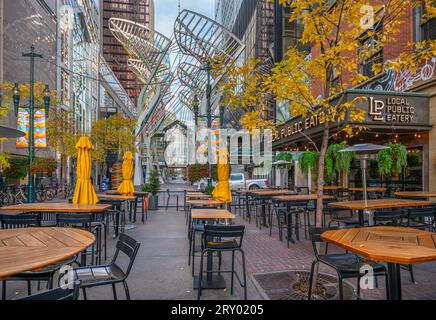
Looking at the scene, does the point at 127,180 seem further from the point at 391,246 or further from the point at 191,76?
the point at 191,76

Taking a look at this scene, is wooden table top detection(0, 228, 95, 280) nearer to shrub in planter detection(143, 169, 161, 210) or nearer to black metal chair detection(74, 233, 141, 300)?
black metal chair detection(74, 233, 141, 300)

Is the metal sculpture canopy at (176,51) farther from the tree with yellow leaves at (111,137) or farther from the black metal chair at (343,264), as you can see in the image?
the black metal chair at (343,264)

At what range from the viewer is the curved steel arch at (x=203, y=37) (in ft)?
115

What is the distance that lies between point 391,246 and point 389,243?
0.17 m

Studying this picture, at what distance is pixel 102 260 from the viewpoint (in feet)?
22.1

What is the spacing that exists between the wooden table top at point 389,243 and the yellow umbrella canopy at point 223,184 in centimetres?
544

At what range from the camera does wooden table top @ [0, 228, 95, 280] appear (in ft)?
8.60

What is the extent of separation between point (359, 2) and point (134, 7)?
117 m

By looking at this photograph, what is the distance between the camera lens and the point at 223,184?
31.9ft

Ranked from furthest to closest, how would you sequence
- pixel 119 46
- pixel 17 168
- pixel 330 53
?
pixel 119 46 → pixel 17 168 → pixel 330 53

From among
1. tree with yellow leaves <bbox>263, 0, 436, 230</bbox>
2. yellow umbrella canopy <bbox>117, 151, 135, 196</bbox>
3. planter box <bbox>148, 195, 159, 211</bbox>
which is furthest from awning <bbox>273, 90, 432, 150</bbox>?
planter box <bbox>148, 195, 159, 211</bbox>

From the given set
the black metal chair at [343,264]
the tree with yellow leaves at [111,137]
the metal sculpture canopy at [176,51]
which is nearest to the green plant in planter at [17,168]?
the tree with yellow leaves at [111,137]

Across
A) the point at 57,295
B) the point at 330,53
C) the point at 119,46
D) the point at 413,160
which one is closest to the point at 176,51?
the point at 413,160
